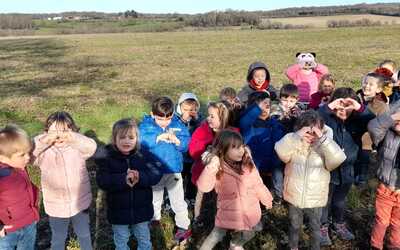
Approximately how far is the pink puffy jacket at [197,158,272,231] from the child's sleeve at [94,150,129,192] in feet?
2.39

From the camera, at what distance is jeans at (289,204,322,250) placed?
14.6 ft

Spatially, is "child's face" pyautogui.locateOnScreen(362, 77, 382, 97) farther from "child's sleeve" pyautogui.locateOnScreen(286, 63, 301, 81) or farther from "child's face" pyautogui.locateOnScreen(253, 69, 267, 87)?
"child's sleeve" pyautogui.locateOnScreen(286, 63, 301, 81)

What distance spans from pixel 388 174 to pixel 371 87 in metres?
1.56

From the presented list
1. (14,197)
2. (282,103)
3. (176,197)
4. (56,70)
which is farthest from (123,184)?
(56,70)

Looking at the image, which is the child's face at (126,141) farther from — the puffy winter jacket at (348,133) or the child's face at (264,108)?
the puffy winter jacket at (348,133)

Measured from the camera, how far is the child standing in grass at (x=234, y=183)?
13.3 ft

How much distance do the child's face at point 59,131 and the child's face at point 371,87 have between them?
146 inches

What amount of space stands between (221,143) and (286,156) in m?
0.77

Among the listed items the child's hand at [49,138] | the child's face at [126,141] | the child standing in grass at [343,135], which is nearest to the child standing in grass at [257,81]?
the child standing in grass at [343,135]

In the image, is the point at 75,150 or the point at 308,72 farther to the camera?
the point at 308,72

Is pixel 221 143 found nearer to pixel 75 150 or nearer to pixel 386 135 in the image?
pixel 75 150

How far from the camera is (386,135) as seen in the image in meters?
4.36

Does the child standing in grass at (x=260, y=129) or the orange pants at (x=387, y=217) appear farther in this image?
the child standing in grass at (x=260, y=129)

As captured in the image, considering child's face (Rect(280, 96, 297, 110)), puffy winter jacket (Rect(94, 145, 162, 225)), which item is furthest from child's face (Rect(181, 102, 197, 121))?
puffy winter jacket (Rect(94, 145, 162, 225))
